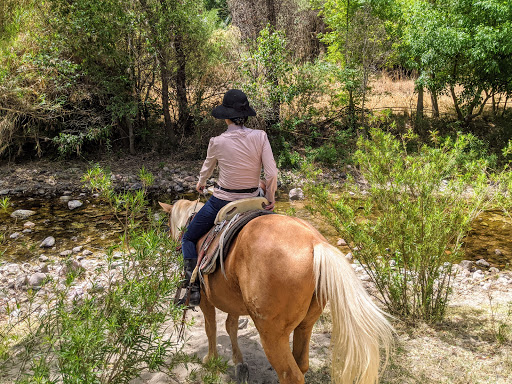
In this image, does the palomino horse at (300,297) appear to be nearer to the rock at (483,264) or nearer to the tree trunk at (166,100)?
the rock at (483,264)

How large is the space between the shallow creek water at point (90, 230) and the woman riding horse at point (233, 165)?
324 cm

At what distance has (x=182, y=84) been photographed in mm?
13953

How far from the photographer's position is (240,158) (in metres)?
3.74

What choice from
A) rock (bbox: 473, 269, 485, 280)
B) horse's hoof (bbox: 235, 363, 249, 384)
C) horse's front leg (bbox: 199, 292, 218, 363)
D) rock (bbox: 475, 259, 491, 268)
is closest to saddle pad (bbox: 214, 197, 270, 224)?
horse's front leg (bbox: 199, 292, 218, 363)

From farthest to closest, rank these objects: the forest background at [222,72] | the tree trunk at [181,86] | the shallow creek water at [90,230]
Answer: the tree trunk at [181,86], the forest background at [222,72], the shallow creek water at [90,230]

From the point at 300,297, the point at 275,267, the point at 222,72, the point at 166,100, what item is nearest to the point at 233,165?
the point at 275,267

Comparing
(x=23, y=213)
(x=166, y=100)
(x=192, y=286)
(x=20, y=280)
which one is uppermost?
(x=166, y=100)

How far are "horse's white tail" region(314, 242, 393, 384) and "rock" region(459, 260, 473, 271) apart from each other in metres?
4.52

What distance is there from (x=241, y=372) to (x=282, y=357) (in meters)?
1.00

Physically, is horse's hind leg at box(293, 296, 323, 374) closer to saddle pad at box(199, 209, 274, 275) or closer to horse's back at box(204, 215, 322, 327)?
horse's back at box(204, 215, 322, 327)

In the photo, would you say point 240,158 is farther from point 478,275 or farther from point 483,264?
point 483,264

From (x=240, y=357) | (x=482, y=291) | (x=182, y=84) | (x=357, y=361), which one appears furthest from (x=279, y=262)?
(x=182, y=84)

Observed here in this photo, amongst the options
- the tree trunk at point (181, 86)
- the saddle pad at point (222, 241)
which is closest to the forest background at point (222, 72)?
the tree trunk at point (181, 86)

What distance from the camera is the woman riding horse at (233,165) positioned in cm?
373
